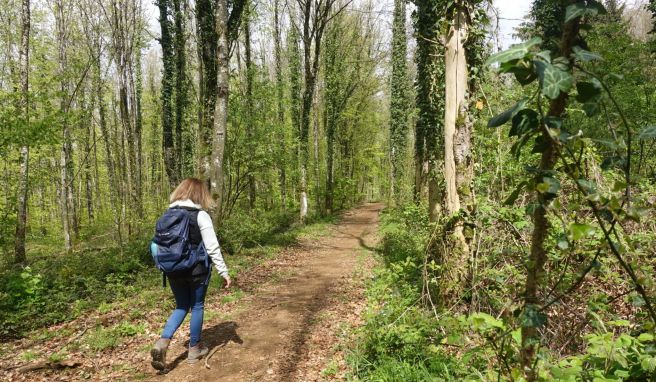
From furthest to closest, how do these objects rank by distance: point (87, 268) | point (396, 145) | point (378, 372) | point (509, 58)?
point (396, 145) → point (87, 268) → point (378, 372) → point (509, 58)

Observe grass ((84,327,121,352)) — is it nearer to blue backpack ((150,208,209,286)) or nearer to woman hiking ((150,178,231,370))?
woman hiking ((150,178,231,370))

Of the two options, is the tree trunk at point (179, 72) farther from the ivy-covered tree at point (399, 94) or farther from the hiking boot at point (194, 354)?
the hiking boot at point (194, 354)

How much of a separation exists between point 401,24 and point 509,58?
19.4 m

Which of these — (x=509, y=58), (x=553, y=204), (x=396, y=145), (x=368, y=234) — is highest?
(x=396, y=145)

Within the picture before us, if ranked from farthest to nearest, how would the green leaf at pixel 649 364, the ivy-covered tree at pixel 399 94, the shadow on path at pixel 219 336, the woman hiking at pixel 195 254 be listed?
the ivy-covered tree at pixel 399 94 < the shadow on path at pixel 219 336 < the woman hiking at pixel 195 254 < the green leaf at pixel 649 364

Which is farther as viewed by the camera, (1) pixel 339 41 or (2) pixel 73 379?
(1) pixel 339 41

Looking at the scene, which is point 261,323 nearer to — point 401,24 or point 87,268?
point 87,268

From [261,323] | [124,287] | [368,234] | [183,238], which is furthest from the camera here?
[368,234]

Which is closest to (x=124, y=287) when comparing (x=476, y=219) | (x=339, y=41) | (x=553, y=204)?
(x=476, y=219)

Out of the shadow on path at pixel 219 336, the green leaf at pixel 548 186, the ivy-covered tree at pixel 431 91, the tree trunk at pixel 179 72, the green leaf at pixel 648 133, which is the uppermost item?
the tree trunk at pixel 179 72

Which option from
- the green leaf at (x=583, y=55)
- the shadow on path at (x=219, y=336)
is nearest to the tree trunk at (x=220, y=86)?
the shadow on path at (x=219, y=336)

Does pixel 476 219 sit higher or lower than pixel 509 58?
lower

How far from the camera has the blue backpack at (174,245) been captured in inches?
164

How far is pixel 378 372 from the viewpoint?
3.94 m
